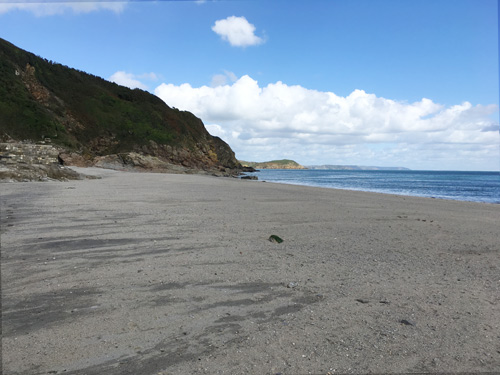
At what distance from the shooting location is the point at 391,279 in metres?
4.04

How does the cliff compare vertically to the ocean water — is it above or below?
above

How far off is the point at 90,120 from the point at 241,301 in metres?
52.1

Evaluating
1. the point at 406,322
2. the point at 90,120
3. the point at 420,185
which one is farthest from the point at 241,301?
the point at 90,120

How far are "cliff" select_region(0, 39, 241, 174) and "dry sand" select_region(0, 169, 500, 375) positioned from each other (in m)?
37.7

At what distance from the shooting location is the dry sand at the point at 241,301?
2367mm

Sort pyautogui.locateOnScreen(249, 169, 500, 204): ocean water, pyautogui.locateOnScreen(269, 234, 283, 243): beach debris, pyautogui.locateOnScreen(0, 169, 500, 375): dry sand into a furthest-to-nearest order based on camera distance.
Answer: pyautogui.locateOnScreen(249, 169, 500, 204): ocean water, pyautogui.locateOnScreen(269, 234, 283, 243): beach debris, pyautogui.locateOnScreen(0, 169, 500, 375): dry sand

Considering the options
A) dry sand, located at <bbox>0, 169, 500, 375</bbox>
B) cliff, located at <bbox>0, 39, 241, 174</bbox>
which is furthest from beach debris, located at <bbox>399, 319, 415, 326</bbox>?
cliff, located at <bbox>0, 39, 241, 174</bbox>

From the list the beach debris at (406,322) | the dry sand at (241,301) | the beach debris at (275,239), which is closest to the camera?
the dry sand at (241,301)

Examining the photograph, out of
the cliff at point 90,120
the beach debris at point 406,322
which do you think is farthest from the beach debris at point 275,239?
the cliff at point 90,120

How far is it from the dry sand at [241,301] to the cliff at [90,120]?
37.7 m

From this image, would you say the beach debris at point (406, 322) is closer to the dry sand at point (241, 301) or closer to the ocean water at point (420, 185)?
the dry sand at point (241, 301)

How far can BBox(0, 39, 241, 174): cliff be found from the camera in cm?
3928

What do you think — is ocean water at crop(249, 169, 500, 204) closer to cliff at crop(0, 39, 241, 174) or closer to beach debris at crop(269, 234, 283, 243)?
cliff at crop(0, 39, 241, 174)

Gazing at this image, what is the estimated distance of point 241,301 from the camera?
3.29m
